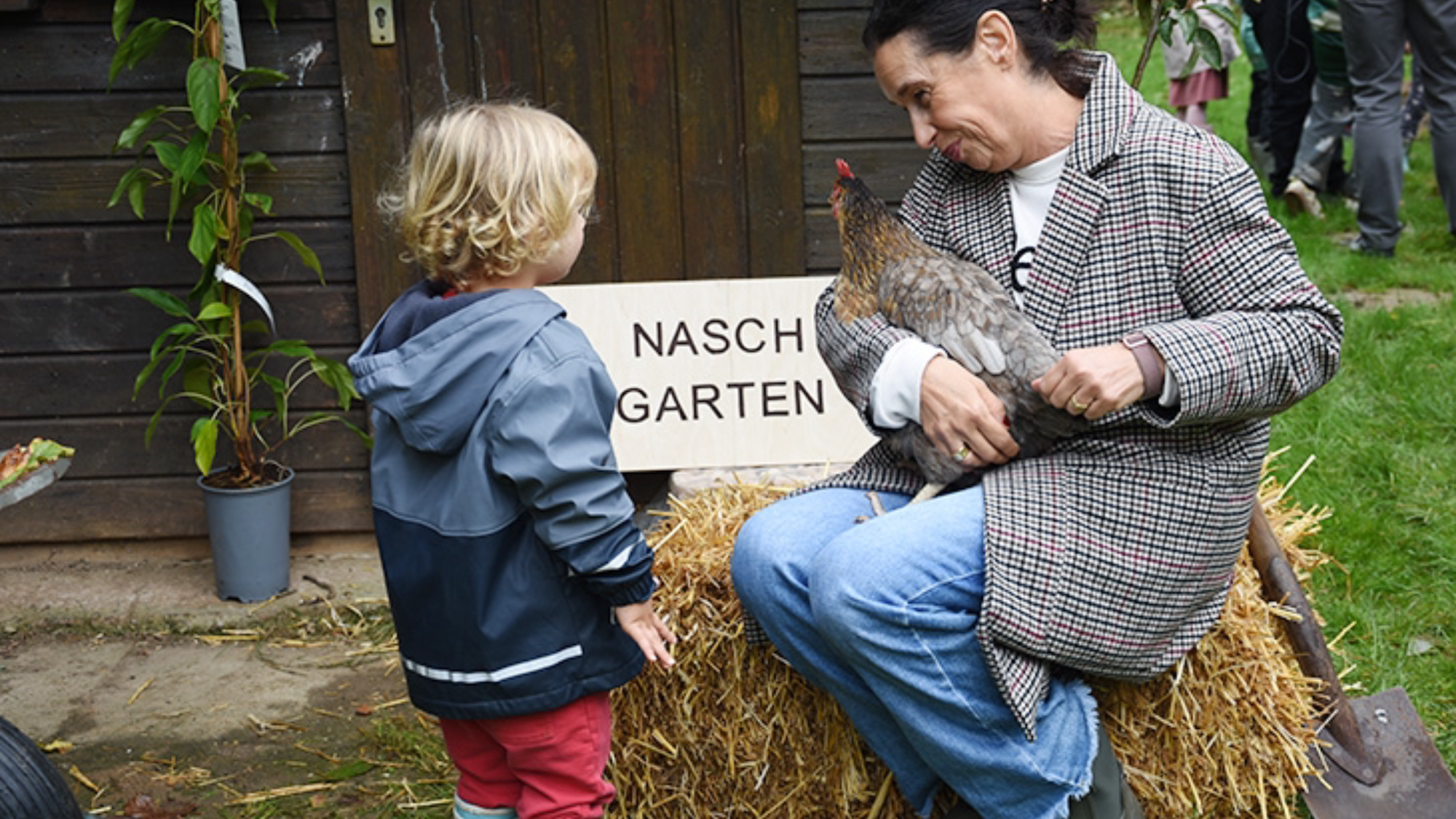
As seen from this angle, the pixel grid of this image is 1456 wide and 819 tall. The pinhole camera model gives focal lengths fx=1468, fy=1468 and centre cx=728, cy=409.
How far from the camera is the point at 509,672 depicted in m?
2.24

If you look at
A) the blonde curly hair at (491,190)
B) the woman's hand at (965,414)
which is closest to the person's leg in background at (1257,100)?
the woman's hand at (965,414)

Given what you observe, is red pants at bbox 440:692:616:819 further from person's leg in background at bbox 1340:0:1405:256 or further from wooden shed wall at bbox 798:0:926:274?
person's leg in background at bbox 1340:0:1405:256

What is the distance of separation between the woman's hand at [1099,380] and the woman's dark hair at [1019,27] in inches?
21.7

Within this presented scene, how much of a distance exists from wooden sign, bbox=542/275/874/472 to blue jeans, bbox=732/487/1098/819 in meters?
1.64

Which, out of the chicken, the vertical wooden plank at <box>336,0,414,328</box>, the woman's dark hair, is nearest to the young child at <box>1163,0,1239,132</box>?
the vertical wooden plank at <box>336,0,414,328</box>

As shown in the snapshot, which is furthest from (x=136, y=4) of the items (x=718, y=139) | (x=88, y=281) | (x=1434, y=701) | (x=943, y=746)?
(x=1434, y=701)

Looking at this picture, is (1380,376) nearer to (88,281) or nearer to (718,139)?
(718,139)

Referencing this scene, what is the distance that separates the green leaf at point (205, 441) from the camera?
3.95 meters

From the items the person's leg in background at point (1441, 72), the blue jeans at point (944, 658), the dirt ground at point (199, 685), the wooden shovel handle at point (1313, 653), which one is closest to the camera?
the blue jeans at point (944, 658)

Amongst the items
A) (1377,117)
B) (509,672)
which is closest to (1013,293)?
(509,672)

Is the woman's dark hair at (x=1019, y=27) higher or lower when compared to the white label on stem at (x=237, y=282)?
higher

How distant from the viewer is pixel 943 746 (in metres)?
2.30

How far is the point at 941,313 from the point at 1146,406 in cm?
36

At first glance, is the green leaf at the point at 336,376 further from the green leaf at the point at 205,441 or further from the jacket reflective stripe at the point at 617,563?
the jacket reflective stripe at the point at 617,563
